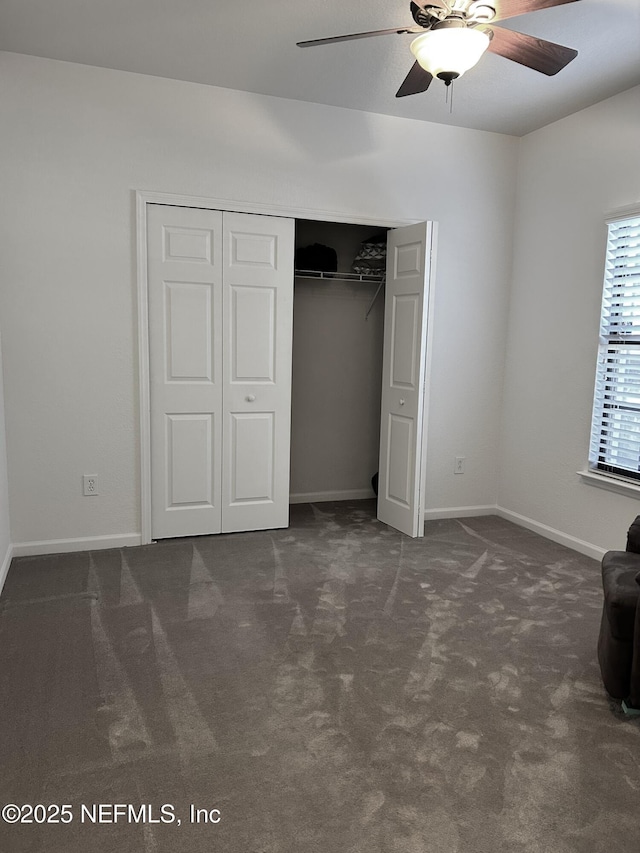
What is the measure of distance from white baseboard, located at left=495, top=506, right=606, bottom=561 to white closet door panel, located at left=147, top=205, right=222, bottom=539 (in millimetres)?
2152

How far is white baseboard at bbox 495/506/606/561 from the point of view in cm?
393

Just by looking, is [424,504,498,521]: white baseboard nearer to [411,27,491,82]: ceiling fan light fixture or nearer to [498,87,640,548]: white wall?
[498,87,640,548]: white wall

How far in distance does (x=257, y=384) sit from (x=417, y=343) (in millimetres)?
1076

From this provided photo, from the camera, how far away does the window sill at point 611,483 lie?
3.62 metres

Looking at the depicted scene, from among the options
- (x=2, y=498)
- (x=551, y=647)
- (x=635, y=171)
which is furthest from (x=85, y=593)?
(x=635, y=171)

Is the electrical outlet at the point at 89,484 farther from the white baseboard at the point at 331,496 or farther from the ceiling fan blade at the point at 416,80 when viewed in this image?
the ceiling fan blade at the point at 416,80

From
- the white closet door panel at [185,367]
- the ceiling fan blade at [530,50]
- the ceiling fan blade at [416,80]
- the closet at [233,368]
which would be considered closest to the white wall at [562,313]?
the closet at [233,368]

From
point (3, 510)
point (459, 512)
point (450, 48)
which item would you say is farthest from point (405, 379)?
point (3, 510)

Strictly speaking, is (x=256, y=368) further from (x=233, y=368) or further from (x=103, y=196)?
(x=103, y=196)

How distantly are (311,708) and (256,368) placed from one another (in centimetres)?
236

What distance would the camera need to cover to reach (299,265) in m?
4.71

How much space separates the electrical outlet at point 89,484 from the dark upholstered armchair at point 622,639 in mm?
2848

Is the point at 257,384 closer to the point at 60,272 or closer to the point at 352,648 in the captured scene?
the point at 60,272

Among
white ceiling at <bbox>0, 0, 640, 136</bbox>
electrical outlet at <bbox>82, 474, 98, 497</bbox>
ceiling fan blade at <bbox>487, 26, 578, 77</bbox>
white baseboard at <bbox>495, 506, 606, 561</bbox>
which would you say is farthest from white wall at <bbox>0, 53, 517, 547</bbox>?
white baseboard at <bbox>495, 506, 606, 561</bbox>
